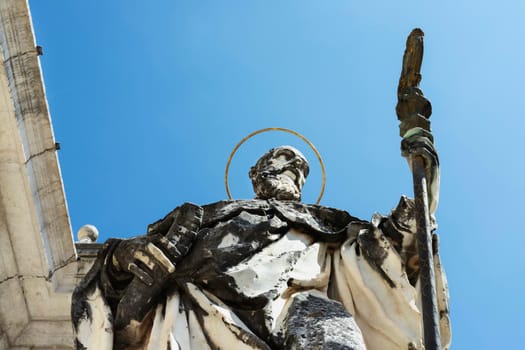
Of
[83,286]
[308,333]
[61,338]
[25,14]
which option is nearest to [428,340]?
[308,333]

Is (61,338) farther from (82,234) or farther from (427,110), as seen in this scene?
(427,110)

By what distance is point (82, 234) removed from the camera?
1173 cm

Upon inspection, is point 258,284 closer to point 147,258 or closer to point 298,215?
point 147,258

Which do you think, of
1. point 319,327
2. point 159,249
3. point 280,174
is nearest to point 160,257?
point 159,249

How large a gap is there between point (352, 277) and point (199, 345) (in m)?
1.14

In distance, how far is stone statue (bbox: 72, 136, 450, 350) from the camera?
721cm

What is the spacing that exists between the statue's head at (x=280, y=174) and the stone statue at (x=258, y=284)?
2.94 ft

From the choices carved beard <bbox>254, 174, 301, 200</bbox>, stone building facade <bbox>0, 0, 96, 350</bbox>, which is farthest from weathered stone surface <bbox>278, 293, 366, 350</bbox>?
stone building facade <bbox>0, 0, 96, 350</bbox>

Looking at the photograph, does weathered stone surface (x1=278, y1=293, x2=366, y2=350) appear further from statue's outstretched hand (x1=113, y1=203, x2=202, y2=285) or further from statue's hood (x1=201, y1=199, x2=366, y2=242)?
statue's hood (x1=201, y1=199, x2=366, y2=242)

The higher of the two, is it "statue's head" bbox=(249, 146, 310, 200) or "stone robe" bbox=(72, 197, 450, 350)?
"statue's head" bbox=(249, 146, 310, 200)

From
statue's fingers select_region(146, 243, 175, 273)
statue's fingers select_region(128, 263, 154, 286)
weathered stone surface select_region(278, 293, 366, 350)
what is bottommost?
weathered stone surface select_region(278, 293, 366, 350)

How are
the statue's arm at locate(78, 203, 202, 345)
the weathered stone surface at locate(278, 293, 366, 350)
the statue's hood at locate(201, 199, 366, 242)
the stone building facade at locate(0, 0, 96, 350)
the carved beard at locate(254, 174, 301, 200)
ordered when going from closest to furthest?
the weathered stone surface at locate(278, 293, 366, 350) → the statue's arm at locate(78, 203, 202, 345) → the statue's hood at locate(201, 199, 366, 242) → the carved beard at locate(254, 174, 301, 200) → the stone building facade at locate(0, 0, 96, 350)

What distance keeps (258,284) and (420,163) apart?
1091 mm

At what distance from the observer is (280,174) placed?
371 inches
